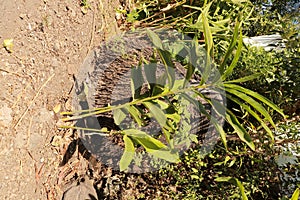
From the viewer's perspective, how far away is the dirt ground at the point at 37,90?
4.81ft

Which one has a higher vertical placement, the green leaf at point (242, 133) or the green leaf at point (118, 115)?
the green leaf at point (118, 115)

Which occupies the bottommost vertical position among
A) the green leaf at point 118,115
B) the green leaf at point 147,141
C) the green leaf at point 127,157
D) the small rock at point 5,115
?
the green leaf at point 127,157

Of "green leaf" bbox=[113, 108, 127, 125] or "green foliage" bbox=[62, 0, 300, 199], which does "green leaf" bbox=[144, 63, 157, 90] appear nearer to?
"green leaf" bbox=[113, 108, 127, 125]

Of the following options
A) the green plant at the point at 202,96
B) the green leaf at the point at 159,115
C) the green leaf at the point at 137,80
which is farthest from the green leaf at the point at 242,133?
the green leaf at the point at 137,80

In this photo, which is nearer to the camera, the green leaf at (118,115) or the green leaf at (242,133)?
the green leaf at (242,133)

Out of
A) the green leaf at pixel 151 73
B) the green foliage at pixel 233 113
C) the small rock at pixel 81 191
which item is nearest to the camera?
the green leaf at pixel 151 73

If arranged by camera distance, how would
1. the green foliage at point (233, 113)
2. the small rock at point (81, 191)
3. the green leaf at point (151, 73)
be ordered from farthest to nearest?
the green foliage at point (233, 113) < the small rock at point (81, 191) < the green leaf at point (151, 73)

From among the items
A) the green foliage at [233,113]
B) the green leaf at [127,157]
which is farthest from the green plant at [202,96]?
the green foliage at [233,113]

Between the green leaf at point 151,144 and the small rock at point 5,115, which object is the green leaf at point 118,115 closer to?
the green leaf at point 151,144

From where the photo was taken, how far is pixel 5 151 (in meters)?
1.45

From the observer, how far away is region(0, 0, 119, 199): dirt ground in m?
1.46

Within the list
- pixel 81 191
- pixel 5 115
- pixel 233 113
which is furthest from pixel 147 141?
pixel 233 113

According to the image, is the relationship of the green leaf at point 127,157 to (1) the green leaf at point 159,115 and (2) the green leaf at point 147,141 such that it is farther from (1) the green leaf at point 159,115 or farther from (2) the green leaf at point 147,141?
(1) the green leaf at point 159,115

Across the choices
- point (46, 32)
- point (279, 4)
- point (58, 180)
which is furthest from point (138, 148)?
point (279, 4)
